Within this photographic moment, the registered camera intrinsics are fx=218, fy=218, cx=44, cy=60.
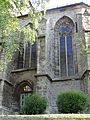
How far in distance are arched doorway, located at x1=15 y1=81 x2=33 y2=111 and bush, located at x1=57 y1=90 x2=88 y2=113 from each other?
470 cm

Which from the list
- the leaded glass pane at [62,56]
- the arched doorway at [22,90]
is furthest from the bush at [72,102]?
the arched doorway at [22,90]

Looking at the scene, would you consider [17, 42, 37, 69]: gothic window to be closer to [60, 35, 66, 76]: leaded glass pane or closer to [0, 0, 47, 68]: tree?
[60, 35, 66, 76]: leaded glass pane

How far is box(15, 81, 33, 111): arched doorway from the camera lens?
1795 cm

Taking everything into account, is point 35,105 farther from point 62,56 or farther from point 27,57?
point 27,57

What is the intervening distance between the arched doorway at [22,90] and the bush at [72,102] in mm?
4695

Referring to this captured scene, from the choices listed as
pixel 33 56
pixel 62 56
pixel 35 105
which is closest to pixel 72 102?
pixel 35 105

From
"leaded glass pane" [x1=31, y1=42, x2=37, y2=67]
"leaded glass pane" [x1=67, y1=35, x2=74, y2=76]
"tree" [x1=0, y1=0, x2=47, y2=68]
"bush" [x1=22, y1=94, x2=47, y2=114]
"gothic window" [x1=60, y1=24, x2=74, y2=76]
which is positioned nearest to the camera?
"tree" [x1=0, y1=0, x2=47, y2=68]

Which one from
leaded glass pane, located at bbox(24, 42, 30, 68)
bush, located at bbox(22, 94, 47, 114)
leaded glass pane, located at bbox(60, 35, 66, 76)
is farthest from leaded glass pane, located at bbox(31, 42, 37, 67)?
bush, located at bbox(22, 94, 47, 114)

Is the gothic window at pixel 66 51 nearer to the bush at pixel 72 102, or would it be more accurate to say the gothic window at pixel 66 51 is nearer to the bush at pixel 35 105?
the bush at pixel 72 102

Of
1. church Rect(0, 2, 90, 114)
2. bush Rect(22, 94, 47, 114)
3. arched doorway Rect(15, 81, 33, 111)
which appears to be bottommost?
bush Rect(22, 94, 47, 114)

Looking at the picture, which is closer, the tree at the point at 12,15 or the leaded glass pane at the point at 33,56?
the tree at the point at 12,15

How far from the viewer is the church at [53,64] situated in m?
16.1

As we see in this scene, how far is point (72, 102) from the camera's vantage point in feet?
44.2

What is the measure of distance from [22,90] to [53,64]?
134 inches
